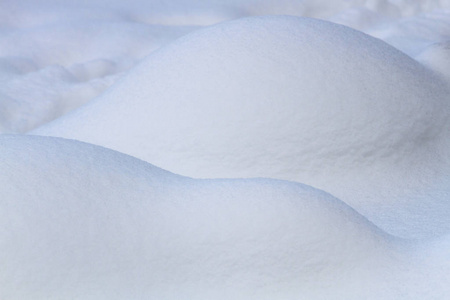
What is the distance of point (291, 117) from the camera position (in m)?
1.78

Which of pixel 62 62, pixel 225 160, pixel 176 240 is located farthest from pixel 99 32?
pixel 176 240

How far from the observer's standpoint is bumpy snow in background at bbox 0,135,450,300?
1098 millimetres

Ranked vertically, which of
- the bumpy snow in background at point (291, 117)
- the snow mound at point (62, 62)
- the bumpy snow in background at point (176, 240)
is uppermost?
the snow mound at point (62, 62)

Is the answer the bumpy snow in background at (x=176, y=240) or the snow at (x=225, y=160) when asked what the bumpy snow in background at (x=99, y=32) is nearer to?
the snow at (x=225, y=160)

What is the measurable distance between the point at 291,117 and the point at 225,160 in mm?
204

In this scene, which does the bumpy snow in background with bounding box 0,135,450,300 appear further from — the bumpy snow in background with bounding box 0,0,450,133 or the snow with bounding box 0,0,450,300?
the bumpy snow in background with bounding box 0,0,450,133

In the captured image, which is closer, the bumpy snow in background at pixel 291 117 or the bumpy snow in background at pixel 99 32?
the bumpy snow in background at pixel 291 117

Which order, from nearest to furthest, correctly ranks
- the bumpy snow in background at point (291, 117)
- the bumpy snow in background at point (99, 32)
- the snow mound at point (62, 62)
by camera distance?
the bumpy snow in background at point (291, 117)
the snow mound at point (62, 62)
the bumpy snow in background at point (99, 32)

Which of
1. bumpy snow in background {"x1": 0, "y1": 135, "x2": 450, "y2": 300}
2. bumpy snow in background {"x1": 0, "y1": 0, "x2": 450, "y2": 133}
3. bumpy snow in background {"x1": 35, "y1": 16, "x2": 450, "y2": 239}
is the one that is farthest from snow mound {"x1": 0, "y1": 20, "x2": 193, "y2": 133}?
bumpy snow in background {"x1": 0, "y1": 135, "x2": 450, "y2": 300}

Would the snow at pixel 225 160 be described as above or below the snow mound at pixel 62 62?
below

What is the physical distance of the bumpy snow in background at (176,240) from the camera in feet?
3.60

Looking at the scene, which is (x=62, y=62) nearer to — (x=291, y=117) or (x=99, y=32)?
(x=99, y=32)

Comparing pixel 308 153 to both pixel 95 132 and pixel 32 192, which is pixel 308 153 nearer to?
pixel 95 132

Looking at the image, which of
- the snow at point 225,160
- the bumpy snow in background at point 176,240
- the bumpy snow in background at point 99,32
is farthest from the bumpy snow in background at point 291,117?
the bumpy snow in background at point 99,32
